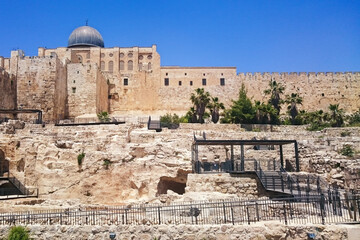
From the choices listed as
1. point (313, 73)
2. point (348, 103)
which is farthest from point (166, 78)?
point (348, 103)

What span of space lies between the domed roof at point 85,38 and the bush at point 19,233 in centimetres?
4117

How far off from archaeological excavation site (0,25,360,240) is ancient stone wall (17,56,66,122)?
10cm

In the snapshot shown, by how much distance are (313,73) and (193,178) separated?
115 feet

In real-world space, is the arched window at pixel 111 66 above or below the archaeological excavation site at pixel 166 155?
above

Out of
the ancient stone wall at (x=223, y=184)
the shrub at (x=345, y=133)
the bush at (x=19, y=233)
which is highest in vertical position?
the shrub at (x=345, y=133)

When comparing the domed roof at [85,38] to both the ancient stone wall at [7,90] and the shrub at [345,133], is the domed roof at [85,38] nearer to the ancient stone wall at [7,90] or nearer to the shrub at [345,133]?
the ancient stone wall at [7,90]

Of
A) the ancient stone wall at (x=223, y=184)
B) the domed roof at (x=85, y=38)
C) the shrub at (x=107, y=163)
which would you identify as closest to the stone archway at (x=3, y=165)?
the shrub at (x=107, y=163)

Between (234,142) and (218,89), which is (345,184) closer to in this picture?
(234,142)

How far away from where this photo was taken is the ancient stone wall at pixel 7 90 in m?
35.3

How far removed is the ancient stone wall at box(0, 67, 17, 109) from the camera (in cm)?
3528

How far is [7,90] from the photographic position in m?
36.2

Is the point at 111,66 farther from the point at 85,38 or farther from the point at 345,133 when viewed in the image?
the point at 345,133

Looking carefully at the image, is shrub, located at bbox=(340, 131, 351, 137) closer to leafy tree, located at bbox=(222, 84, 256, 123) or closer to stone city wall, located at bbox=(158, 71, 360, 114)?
leafy tree, located at bbox=(222, 84, 256, 123)

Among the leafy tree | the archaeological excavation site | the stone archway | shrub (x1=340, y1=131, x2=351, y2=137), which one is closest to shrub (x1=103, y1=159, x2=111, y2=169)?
the archaeological excavation site
